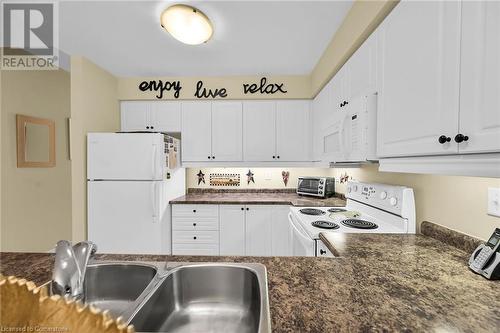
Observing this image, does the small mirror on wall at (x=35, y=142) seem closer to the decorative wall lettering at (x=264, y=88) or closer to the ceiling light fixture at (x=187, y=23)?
the ceiling light fixture at (x=187, y=23)

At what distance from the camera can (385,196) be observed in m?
1.70

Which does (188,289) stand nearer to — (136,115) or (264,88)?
(264,88)

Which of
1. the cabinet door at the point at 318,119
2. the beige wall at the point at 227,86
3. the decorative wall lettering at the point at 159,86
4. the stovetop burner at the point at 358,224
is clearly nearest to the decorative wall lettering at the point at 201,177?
the beige wall at the point at 227,86

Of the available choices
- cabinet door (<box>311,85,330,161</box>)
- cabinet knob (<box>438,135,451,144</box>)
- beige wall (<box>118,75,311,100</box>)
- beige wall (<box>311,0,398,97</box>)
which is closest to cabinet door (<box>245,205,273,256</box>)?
cabinet door (<box>311,85,330,161</box>)

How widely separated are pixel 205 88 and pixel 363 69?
6.89 ft

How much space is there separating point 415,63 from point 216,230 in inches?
96.1

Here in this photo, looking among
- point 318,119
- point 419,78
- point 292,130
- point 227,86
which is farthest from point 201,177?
point 419,78

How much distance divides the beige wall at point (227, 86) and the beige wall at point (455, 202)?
1875 mm

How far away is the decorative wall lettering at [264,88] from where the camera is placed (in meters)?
3.08

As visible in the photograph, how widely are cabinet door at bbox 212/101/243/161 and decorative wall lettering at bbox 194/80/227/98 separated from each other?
0.11 metres

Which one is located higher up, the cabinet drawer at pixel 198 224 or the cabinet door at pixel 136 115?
the cabinet door at pixel 136 115

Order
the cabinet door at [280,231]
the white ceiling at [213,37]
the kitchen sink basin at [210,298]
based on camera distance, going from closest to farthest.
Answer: the kitchen sink basin at [210,298]
the white ceiling at [213,37]
the cabinet door at [280,231]

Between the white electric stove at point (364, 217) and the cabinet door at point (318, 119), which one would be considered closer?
the white electric stove at point (364, 217)

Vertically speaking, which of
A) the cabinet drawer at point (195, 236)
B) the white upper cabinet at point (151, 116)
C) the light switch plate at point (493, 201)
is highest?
the white upper cabinet at point (151, 116)
